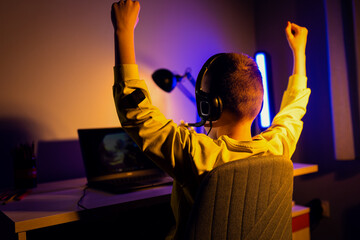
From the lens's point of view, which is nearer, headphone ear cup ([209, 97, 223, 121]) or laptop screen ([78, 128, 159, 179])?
headphone ear cup ([209, 97, 223, 121])

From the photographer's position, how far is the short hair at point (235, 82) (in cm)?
84

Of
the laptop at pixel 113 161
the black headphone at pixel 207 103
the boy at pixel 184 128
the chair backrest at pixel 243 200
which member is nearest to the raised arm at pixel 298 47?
the boy at pixel 184 128

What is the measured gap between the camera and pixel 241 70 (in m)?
0.85

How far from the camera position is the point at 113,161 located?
4.84ft

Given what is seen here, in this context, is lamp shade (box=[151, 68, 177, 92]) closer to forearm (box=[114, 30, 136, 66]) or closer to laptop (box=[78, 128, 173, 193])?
laptop (box=[78, 128, 173, 193])

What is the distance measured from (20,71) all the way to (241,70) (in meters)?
1.15

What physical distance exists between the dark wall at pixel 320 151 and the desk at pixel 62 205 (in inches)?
52.9

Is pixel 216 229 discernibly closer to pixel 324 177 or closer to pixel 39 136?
pixel 39 136

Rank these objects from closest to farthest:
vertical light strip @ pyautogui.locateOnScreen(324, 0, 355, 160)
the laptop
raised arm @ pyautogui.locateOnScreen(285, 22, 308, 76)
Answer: raised arm @ pyautogui.locateOnScreen(285, 22, 308, 76)
the laptop
vertical light strip @ pyautogui.locateOnScreen(324, 0, 355, 160)

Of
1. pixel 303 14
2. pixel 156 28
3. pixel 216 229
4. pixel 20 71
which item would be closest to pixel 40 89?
pixel 20 71

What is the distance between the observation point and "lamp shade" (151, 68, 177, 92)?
192 cm

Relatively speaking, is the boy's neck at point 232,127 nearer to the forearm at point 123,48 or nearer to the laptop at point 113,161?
the forearm at point 123,48

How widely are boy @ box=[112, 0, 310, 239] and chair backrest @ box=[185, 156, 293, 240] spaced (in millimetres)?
98

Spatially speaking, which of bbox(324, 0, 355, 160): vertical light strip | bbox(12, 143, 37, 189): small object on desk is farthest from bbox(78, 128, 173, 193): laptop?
bbox(324, 0, 355, 160): vertical light strip
